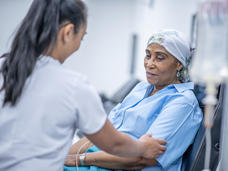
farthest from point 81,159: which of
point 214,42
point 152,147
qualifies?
point 214,42

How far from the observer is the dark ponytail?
3.37ft

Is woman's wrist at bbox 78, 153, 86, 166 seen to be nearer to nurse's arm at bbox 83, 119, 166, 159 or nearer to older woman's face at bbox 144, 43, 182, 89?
nurse's arm at bbox 83, 119, 166, 159

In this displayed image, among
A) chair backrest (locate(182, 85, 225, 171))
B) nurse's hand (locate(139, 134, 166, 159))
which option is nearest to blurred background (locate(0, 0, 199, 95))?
chair backrest (locate(182, 85, 225, 171))

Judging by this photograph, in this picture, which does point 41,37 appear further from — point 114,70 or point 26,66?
point 114,70

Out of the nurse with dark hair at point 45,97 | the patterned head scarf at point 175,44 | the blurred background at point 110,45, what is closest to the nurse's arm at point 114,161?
the nurse with dark hair at point 45,97

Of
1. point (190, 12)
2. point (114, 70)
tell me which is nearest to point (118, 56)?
point (114, 70)

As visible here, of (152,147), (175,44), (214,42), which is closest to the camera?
(214,42)

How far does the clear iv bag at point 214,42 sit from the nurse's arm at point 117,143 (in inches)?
15.4

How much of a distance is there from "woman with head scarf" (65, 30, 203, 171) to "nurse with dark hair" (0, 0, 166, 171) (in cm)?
40

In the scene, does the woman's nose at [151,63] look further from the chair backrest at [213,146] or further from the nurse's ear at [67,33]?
the nurse's ear at [67,33]

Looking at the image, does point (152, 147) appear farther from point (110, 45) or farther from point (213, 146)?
point (110, 45)

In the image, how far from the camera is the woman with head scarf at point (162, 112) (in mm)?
1416

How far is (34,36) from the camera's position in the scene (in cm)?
103

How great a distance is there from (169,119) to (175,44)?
0.41 meters
